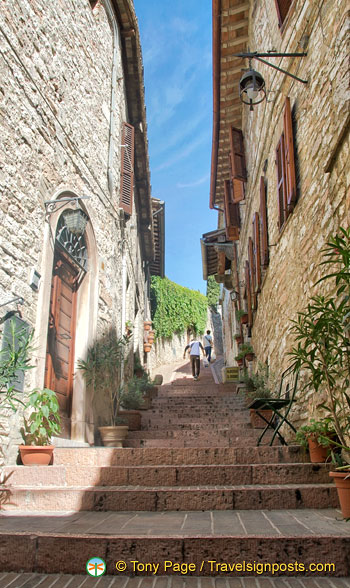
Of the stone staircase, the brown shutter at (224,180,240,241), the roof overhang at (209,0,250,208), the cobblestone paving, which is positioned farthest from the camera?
the brown shutter at (224,180,240,241)

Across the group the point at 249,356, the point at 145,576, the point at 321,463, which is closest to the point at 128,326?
the point at 249,356

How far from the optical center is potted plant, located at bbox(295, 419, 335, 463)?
3.71m

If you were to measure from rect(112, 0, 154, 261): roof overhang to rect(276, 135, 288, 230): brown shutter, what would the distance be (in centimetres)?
545

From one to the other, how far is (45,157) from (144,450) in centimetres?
339

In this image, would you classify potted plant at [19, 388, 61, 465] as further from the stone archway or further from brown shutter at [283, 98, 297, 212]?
brown shutter at [283, 98, 297, 212]

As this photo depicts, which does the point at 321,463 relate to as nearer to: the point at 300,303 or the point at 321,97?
→ the point at 300,303

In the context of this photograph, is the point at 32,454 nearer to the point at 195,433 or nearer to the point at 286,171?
the point at 195,433

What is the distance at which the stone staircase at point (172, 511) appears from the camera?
2324 mm

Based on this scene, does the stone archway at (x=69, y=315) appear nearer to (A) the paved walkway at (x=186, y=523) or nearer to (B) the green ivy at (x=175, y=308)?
(A) the paved walkway at (x=186, y=523)

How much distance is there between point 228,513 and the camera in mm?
3105

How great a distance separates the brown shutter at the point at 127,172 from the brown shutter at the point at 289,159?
13.5 feet

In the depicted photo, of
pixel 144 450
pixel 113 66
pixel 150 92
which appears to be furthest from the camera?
pixel 150 92

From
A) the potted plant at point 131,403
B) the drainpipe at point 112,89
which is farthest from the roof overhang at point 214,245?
the potted plant at point 131,403

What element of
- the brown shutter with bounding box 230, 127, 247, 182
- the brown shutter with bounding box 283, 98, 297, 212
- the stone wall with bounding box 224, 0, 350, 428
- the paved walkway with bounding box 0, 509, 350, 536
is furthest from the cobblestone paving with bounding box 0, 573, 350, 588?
the brown shutter with bounding box 230, 127, 247, 182
